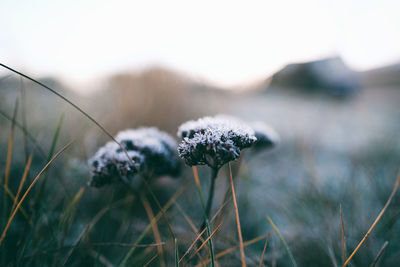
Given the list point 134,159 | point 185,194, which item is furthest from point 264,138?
point 134,159

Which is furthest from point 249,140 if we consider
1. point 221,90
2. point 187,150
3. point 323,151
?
point 221,90

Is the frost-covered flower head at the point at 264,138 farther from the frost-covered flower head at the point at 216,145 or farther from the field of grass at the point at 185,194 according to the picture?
the frost-covered flower head at the point at 216,145

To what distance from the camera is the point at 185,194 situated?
279 centimetres

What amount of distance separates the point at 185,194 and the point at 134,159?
1.22m

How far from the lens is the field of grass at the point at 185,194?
5.29 feet

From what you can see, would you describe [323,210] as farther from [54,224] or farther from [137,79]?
[137,79]

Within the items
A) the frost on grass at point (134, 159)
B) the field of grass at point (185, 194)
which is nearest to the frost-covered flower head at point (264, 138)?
the field of grass at point (185, 194)

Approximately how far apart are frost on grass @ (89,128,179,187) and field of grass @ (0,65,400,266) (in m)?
0.18

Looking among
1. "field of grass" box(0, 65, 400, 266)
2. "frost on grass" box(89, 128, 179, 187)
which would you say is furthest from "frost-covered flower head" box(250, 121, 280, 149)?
"frost on grass" box(89, 128, 179, 187)

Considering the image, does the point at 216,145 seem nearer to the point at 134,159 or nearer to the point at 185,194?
the point at 134,159

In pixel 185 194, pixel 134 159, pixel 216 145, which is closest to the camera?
pixel 216 145

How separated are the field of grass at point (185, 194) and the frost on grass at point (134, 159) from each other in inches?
7.0

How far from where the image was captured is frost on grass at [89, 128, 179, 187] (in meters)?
1.69

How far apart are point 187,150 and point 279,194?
2.64 meters
